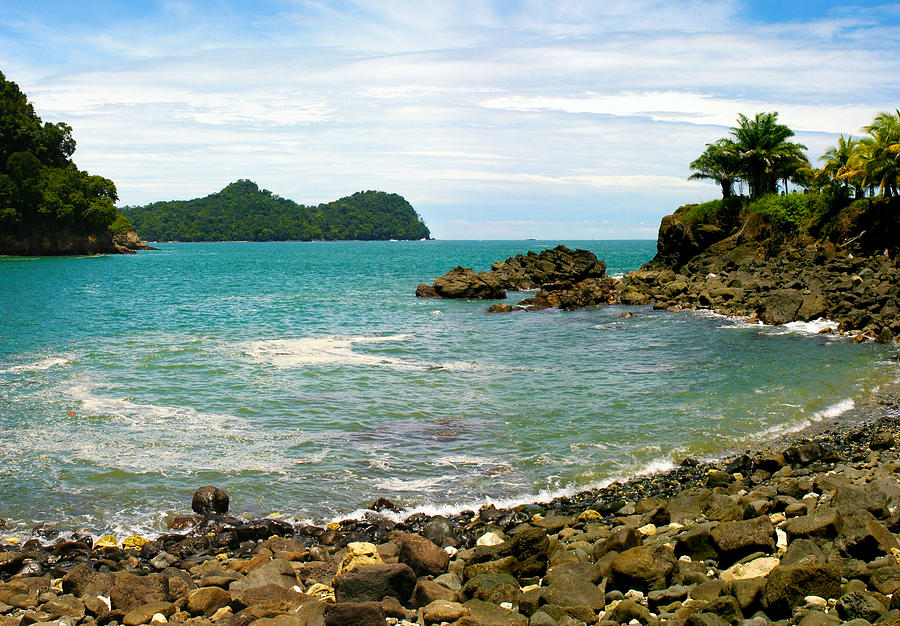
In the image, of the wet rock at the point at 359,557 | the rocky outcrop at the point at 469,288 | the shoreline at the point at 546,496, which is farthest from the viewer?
the rocky outcrop at the point at 469,288

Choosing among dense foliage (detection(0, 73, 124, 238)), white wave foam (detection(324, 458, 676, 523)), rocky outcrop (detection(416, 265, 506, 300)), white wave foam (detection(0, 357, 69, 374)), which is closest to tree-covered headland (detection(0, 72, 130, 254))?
dense foliage (detection(0, 73, 124, 238))

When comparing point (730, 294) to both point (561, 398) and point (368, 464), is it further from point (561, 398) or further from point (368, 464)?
point (368, 464)

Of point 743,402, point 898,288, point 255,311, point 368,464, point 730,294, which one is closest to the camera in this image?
point 368,464

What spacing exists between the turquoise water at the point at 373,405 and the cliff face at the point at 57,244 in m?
82.3

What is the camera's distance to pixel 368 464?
14617 millimetres

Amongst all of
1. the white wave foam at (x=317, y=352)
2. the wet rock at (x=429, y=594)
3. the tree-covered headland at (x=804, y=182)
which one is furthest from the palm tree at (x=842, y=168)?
the wet rock at (x=429, y=594)

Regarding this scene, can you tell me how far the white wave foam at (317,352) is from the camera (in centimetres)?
2534

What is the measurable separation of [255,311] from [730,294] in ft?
89.5

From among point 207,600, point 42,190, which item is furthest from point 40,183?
point 207,600

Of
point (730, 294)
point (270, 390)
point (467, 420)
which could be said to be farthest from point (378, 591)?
point (730, 294)

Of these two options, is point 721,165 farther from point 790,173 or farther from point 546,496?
point 546,496

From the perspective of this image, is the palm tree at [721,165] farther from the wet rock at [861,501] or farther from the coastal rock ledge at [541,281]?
the wet rock at [861,501]

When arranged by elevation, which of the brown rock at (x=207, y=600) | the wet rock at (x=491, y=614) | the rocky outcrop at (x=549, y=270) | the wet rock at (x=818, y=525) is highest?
the rocky outcrop at (x=549, y=270)

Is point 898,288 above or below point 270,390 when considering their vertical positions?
above
